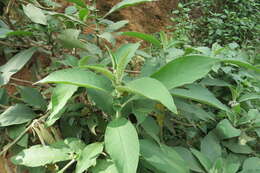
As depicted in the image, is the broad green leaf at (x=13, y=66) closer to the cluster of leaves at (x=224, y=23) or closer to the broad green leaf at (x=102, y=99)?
the broad green leaf at (x=102, y=99)

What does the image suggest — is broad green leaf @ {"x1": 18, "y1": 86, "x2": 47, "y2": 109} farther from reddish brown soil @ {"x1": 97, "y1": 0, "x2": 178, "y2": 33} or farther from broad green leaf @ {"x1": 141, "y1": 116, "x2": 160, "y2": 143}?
reddish brown soil @ {"x1": 97, "y1": 0, "x2": 178, "y2": 33}

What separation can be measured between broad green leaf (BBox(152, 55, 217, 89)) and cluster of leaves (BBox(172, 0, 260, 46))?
3.85ft

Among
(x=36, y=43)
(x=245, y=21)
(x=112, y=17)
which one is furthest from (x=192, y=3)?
(x=36, y=43)

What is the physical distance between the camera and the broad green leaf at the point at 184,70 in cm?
63

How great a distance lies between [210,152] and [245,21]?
138 cm

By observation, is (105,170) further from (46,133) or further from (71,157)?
(46,133)

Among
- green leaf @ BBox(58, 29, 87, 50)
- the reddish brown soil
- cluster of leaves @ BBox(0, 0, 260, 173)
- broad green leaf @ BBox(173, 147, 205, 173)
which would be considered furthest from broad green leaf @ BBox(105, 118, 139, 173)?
the reddish brown soil

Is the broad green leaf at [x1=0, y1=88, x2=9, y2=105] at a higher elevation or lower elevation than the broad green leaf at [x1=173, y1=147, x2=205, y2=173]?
higher

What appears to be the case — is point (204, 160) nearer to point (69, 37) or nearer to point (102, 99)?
point (102, 99)

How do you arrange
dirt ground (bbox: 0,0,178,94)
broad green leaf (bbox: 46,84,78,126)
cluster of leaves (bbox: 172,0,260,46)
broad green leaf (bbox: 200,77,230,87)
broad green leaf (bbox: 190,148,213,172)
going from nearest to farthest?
broad green leaf (bbox: 46,84,78,126)
broad green leaf (bbox: 190,148,213,172)
broad green leaf (bbox: 200,77,230,87)
cluster of leaves (bbox: 172,0,260,46)
dirt ground (bbox: 0,0,178,94)

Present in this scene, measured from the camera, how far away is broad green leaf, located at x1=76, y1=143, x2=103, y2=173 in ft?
2.11

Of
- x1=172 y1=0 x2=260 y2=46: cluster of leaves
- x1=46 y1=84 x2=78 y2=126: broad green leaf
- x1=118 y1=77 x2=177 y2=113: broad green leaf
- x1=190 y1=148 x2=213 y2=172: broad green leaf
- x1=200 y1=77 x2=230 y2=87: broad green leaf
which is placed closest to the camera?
x1=118 y1=77 x2=177 y2=113: broad green leaf

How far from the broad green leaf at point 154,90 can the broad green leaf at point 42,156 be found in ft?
0.79

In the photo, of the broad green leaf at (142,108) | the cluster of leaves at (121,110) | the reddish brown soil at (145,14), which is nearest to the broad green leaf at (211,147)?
the cluster of leaves at (121,110)
